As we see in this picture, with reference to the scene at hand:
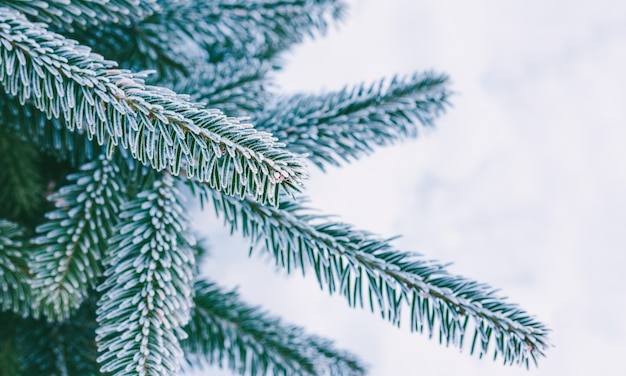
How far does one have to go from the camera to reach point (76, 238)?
441 mm

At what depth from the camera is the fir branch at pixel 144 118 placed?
1.01ft

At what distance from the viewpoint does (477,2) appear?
0.81m

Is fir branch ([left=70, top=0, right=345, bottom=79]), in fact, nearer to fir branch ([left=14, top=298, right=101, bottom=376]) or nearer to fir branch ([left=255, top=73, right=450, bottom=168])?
fir branch ([left=255, top=73, right=450, bottom=168])

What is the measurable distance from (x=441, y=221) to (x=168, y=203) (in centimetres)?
42

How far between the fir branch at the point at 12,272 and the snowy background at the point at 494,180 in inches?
12.1

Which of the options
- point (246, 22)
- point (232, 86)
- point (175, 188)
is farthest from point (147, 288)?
point (246, 22)

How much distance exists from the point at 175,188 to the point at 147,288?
0.08 metres

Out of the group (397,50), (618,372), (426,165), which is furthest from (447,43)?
(618,372)

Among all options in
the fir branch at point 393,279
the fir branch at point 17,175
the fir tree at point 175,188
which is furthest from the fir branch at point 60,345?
the fir branch at point 393,279

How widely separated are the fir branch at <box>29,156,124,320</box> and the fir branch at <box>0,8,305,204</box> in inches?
4.3

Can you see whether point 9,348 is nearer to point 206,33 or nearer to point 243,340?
point 243,340

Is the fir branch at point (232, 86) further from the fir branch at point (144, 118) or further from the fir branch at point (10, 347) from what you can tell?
the fir branch at point (10, 347)

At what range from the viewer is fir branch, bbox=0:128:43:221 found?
1.75 feet

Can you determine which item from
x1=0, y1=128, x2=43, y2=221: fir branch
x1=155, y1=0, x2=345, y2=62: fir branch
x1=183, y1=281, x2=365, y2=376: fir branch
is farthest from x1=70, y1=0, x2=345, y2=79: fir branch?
x1=183, y1=281, x2=365, y2=376: fir branch
